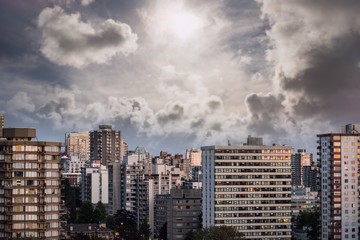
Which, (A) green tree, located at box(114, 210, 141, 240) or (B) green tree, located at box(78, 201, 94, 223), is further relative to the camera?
(B) green tree, located at box(78, 201, 94, 223)

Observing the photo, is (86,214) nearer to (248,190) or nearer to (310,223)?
(248,190)

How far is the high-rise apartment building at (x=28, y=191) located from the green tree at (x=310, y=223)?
62.8 meters

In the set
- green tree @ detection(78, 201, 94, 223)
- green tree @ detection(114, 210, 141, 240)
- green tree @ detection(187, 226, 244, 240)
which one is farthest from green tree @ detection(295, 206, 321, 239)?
green tree @ detection(78, 201, 94, 223)

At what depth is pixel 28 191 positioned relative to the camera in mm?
90625

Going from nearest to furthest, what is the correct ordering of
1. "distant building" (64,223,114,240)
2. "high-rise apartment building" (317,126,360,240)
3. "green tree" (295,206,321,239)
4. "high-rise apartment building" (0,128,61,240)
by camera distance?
"high-rise apartment building" (0,128,61,240) < "high-rise apartment building" (317,126,360,240) < "distant building" (64,223,114,240) < "green tree" (295,206,321,239)

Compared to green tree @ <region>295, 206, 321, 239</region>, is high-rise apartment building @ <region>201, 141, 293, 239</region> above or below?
above

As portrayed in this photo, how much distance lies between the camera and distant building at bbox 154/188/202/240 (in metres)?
134

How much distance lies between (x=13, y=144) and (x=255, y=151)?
172 ft

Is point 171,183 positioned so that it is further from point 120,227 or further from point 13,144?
point 13,144

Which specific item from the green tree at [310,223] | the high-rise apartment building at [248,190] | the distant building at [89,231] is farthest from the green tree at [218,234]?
the green tree at [310,223]

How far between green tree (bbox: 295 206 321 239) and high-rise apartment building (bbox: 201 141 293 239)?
12.9 metres

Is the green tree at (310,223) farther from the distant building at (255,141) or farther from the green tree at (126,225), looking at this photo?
the green tree at (126,225)

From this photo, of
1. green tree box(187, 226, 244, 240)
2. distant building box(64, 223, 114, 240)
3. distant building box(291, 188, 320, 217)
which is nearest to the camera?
green tree box(187, 226, 244, 240)

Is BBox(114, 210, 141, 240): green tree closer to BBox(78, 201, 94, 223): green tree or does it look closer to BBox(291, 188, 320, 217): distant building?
BBox(78, 201, 94, 223): green tree
